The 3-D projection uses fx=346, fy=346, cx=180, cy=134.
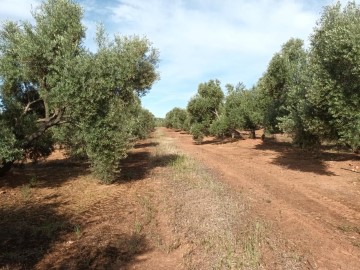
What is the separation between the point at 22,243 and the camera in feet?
36.4

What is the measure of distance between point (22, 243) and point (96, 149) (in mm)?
7937

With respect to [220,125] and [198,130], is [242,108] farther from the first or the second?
[198,130]

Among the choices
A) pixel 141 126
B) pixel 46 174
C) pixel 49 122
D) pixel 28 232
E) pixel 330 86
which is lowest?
pixel 28 232

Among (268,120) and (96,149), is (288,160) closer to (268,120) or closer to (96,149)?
(268,120)

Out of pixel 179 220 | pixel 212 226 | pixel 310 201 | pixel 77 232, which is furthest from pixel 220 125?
pixel 77 232

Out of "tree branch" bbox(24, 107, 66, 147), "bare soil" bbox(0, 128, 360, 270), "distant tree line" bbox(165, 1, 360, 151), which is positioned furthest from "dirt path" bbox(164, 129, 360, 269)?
"tree branch" bbox(24, 107, 66, 147)

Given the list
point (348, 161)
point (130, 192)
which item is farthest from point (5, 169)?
point (348, 161)

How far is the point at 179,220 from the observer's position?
12711mm

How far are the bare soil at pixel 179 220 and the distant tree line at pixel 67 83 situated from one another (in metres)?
2.46

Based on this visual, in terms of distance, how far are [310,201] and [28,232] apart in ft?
39.0

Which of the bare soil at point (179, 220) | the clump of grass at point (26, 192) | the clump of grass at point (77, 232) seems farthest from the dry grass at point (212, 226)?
the clump of grass at point (26, 192)

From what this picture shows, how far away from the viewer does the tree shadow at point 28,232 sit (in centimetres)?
989

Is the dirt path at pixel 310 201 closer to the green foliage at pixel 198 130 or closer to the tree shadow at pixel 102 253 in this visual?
the tree shadow at pixel 102 253

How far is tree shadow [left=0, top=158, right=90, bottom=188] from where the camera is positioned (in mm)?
20844
